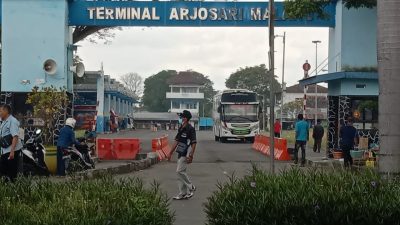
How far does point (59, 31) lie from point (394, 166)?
17.0m

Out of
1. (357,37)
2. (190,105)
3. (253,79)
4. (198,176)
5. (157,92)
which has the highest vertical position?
(253,79)

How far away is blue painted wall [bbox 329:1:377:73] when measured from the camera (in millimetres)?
21297

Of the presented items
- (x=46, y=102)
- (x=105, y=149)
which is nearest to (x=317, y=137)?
(x=105, y=149)

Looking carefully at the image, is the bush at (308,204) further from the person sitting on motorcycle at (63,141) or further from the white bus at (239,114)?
the white bus at (239,114)

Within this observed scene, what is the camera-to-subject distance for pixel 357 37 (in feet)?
70.3

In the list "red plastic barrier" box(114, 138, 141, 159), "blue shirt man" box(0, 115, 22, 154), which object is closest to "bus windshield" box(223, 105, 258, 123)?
"red plastic barrier" box(114, 138, 141, 159)

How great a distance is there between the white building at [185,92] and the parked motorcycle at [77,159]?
84.5 m

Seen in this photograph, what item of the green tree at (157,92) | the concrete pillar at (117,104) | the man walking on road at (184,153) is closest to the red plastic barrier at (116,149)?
the man walking on road at (184,153)

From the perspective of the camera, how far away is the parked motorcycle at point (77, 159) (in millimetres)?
15227

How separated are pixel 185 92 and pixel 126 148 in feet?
279

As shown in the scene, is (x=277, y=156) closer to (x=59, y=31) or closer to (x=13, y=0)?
(x=59, y=31)

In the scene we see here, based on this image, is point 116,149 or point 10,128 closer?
point 10,128

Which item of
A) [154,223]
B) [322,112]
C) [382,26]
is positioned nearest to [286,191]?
[154,223]

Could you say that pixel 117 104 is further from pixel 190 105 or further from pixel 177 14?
pixel 177 14
